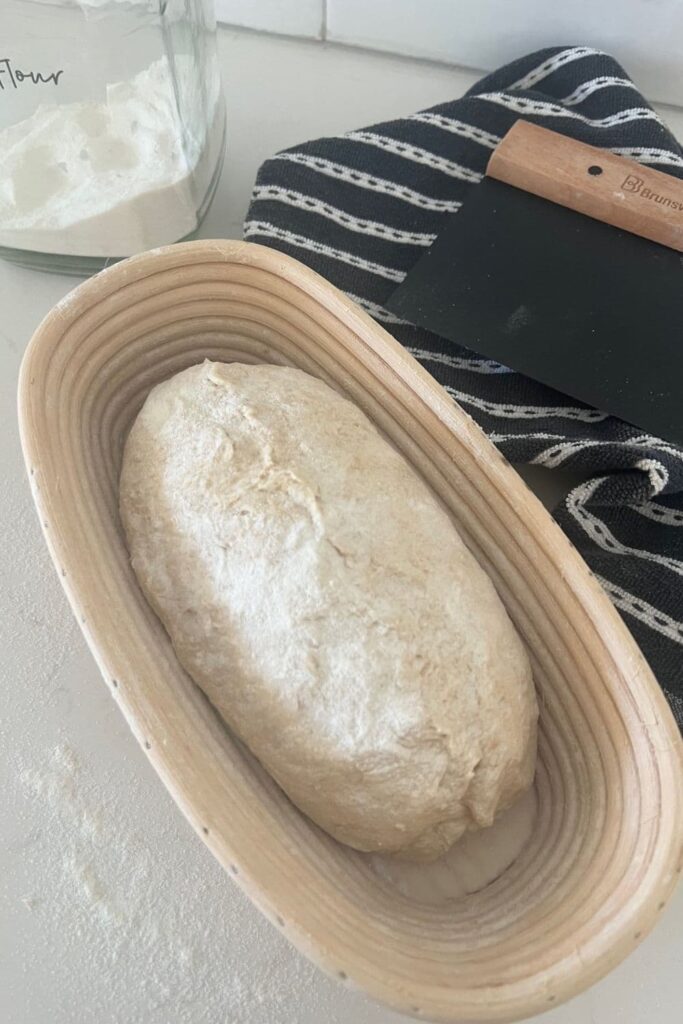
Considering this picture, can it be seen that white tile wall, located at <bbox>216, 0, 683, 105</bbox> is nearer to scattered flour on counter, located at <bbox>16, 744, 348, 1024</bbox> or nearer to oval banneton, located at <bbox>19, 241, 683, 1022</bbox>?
oval banneton, located at <bbox>19, 241, 683, 1022</bbox>

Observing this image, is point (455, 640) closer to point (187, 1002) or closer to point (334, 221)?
point (187, 1002)

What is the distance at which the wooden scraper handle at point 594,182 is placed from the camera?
748mm

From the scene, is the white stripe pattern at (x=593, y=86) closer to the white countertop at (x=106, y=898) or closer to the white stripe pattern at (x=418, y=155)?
the white stripe pattern at (x=418, y=155)

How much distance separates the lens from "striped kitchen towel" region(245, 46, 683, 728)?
0.65 meters

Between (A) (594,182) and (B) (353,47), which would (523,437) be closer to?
(A) (594,182)

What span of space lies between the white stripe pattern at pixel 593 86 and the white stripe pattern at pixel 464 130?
0.10m

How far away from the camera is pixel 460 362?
73 centimetres

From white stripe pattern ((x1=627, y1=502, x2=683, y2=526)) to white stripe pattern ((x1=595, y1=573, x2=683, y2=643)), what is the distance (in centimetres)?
7

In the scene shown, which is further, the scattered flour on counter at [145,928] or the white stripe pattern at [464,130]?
the white stripe pattern at [464,130]

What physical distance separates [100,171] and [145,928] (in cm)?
58

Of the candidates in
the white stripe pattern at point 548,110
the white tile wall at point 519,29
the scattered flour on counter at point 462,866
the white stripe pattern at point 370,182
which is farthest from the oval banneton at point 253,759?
the white tile wall at point 519,29

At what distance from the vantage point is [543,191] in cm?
77

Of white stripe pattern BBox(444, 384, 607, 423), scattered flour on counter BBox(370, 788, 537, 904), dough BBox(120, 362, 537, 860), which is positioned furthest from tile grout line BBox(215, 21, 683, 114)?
→ scattered flour on counter BBox(370, 788, 537, 904)

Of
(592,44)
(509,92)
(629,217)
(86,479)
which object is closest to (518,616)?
(86,479)
